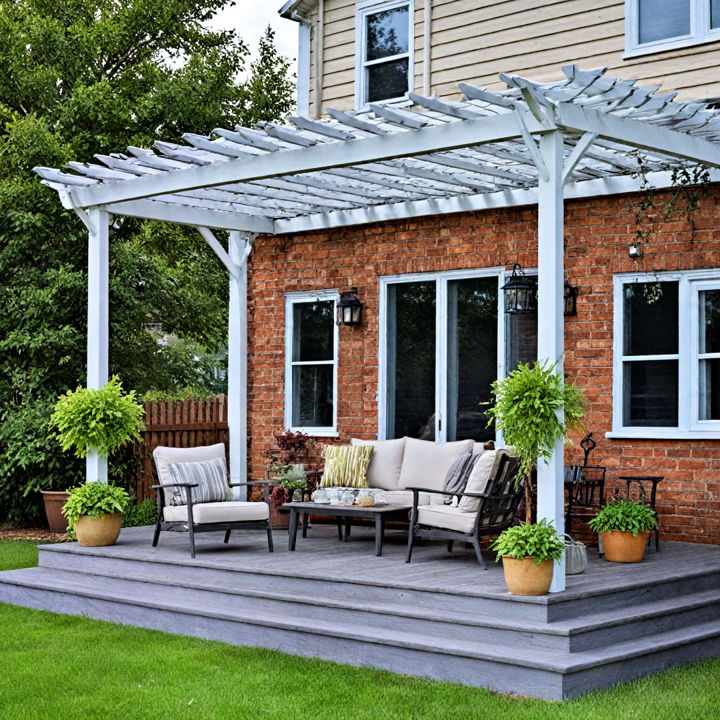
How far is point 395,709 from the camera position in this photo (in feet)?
19.7

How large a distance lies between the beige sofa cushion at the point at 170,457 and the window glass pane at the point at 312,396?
1721 mm

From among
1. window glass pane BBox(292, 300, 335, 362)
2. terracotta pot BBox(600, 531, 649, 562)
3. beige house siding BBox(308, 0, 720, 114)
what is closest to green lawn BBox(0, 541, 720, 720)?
terracotta pot BBox(600, 531, 649, 562)

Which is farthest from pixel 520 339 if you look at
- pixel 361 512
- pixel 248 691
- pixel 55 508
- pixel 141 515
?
pixel 55 508

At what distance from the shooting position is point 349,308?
11078 millimetres

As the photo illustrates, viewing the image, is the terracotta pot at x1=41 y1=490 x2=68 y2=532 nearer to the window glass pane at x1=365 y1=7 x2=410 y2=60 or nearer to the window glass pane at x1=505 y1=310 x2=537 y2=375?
the window glass pane at x1=505 y1=310 x2=537 y2=375

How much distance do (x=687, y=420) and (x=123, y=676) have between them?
15.5 feet

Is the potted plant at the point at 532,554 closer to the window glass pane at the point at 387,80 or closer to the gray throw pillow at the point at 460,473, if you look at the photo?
the gray throw pillow at the point at 460,473

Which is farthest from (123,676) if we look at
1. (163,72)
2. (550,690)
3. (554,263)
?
(163,72)

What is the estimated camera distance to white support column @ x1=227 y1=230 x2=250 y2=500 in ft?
38.7

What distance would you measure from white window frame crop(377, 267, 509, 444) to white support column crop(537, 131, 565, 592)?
319 cm

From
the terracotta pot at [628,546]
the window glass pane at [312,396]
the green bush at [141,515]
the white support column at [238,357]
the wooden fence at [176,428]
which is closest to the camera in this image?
the terracotta pot at [628,546]

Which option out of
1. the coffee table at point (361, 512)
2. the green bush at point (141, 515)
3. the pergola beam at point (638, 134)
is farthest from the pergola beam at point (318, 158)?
the green bush at point (141, 515)

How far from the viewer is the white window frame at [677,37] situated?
9352 mm

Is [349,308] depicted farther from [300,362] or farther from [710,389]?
[710,389]
